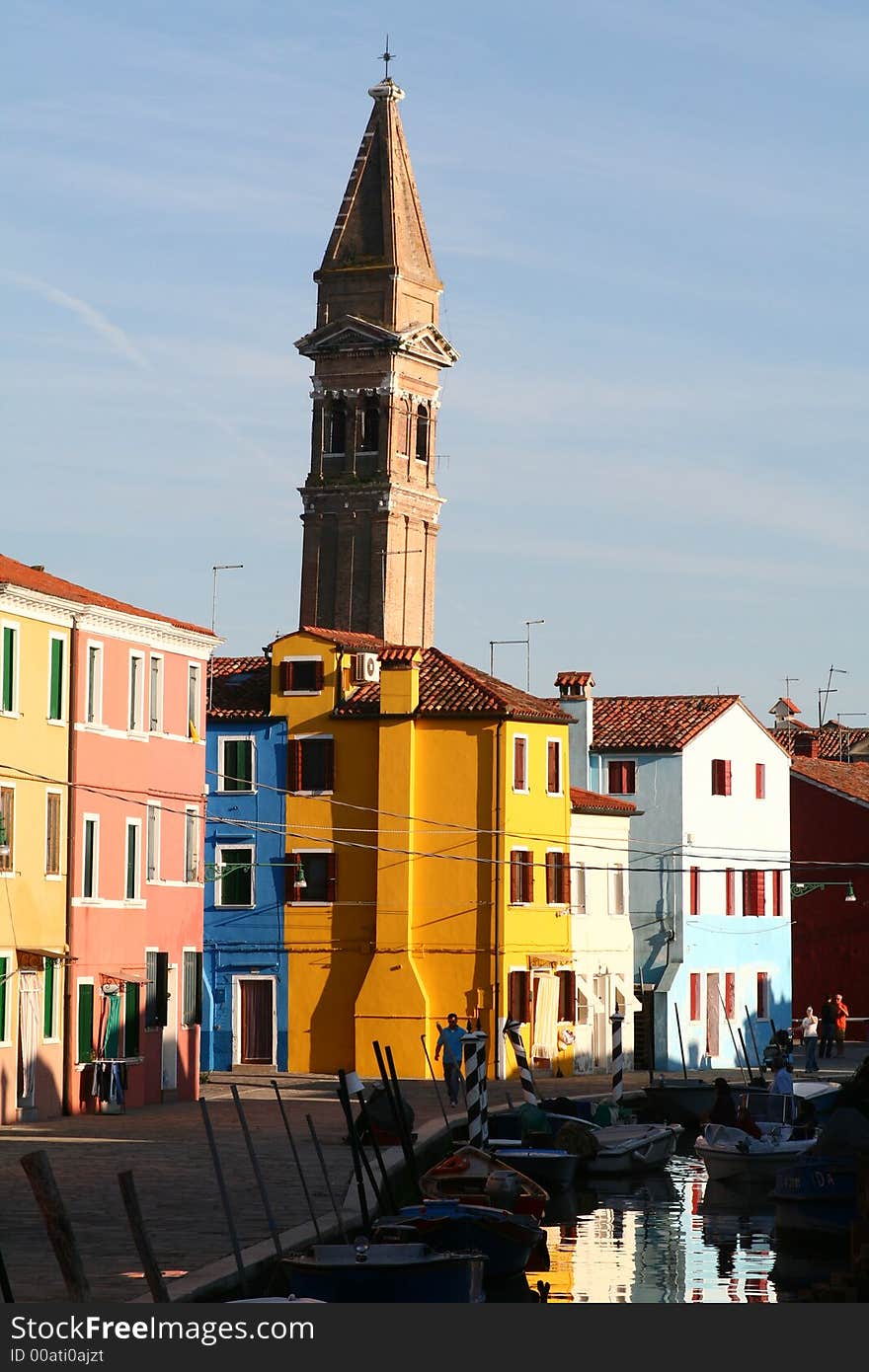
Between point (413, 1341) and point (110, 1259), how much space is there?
5661 mm

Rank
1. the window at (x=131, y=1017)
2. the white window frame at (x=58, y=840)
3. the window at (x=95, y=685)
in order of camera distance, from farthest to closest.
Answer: the window at (x=131, y=1017) < the window at (x=95, y=685) < the white window frame at (x=58, y=840)

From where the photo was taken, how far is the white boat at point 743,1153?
40.8 meters

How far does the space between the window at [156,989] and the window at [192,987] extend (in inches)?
36.9

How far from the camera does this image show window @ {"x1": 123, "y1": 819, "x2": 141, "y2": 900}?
161ft

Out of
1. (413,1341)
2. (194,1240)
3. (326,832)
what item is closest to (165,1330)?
(413,1341)

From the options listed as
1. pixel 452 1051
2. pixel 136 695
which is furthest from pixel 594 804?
pixel 136 695

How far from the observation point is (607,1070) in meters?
67.1

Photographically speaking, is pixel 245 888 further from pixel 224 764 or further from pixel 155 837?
pixel 155 837

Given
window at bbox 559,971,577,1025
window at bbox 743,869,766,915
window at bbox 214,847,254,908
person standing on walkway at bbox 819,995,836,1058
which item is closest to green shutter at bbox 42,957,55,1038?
window at bbox 214,847,254,908

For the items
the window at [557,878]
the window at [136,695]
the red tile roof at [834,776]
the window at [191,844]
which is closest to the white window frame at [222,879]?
the window at [557,878]

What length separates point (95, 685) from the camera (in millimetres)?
47500

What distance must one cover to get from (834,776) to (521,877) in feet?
73.3

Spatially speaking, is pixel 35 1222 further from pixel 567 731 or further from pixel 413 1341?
pixel 567 731

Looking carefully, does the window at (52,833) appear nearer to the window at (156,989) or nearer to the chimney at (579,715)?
the window at (156,989)
